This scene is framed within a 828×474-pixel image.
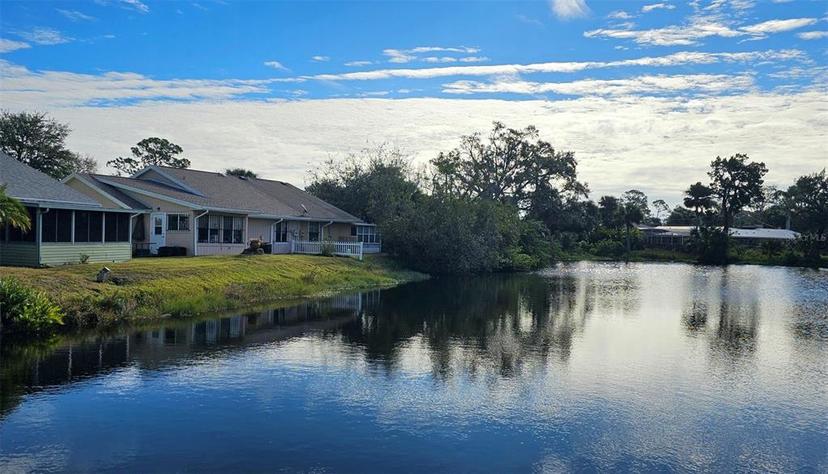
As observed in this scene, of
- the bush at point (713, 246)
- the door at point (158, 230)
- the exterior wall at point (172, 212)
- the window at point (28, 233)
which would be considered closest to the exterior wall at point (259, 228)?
the exterior wall at point (172, 212)

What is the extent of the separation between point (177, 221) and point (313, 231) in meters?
13.5

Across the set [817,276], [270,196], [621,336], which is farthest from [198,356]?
[817,276]

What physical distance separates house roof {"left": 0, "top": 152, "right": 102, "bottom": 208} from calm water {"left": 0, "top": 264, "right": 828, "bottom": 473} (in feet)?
24.3

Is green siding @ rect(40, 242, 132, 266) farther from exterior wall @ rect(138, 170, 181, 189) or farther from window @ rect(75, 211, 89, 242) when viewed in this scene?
exterior wall @ rect(138, 170, 181, 189)

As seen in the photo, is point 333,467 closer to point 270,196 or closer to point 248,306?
point 248,306

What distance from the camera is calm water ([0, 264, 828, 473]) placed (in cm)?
1086

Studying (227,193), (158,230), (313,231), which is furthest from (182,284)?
(313,231)

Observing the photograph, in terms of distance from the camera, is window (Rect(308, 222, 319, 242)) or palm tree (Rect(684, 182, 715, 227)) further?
palm tree (Rect(684, 182, 715, 227))

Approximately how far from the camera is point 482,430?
1219 centimetres

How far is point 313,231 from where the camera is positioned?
4794 centimetres

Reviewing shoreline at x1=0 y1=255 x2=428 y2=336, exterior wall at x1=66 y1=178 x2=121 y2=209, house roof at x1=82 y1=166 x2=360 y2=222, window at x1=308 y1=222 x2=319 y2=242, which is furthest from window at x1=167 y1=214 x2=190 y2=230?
window at x1=308 y1=222 x2=319 y2=242

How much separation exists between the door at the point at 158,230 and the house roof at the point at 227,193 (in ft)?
2.75

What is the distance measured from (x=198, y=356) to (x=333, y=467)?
8790mm

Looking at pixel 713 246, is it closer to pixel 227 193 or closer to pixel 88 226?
pixel 227 193
